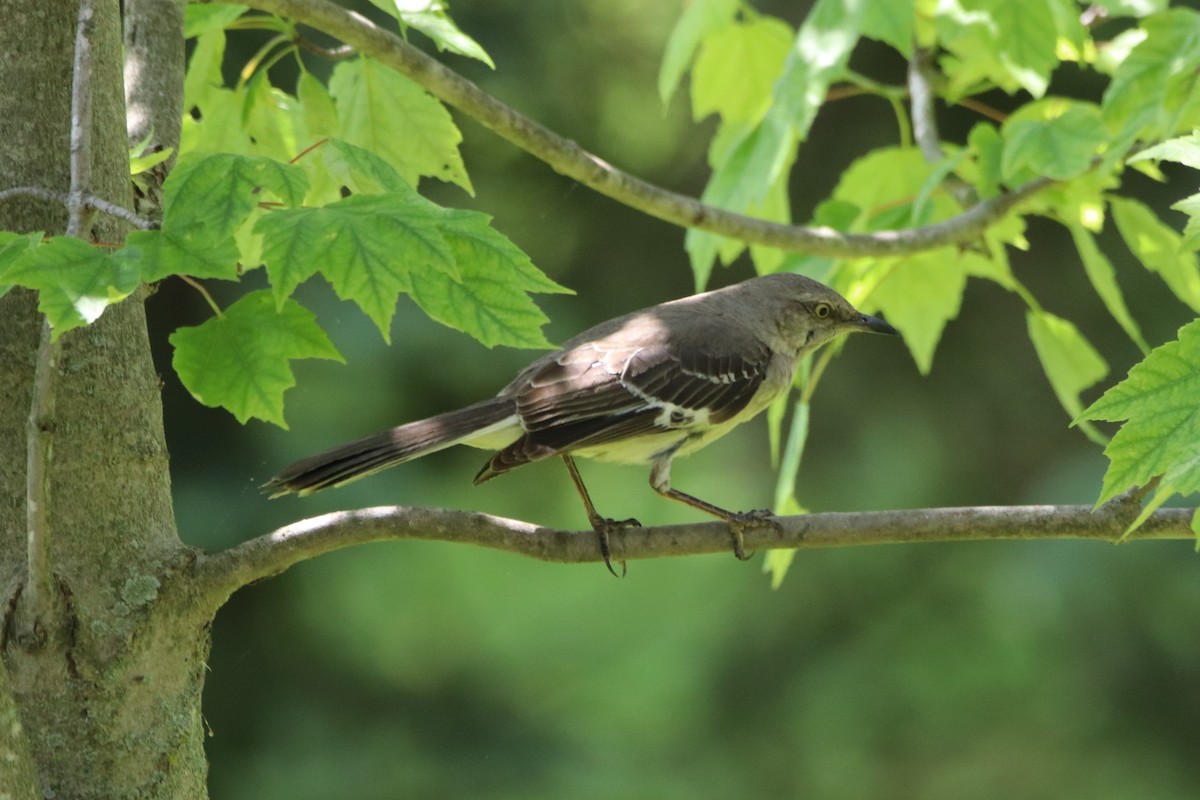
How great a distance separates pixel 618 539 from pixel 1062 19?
1.56 meters

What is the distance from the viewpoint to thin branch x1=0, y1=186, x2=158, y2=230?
1.79m

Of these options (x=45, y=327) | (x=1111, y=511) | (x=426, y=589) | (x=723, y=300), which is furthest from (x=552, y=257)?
(x=45, y=327)

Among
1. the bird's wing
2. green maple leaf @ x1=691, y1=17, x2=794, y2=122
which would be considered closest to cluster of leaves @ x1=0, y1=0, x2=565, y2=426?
the bird's wing

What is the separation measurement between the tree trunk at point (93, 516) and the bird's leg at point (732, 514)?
3.64 ft

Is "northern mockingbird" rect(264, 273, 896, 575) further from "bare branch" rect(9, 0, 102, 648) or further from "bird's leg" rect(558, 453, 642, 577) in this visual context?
"bare branch" rect(9, 0, 102, 648)

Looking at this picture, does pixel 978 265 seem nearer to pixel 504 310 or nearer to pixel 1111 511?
pixel 1111 511

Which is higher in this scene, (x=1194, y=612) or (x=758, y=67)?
(x=758, y=67)

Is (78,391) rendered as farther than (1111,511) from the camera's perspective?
No

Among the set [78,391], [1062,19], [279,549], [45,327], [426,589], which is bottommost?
[426,589]

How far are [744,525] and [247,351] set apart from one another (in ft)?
4.08

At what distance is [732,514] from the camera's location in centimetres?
334

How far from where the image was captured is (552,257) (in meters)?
7.50

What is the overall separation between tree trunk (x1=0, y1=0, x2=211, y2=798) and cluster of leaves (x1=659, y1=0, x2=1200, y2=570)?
1.59 m

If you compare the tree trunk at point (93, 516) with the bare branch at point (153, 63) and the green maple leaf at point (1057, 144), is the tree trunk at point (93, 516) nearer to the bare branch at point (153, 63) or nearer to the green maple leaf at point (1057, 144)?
the bare branch at point (153, 63)
